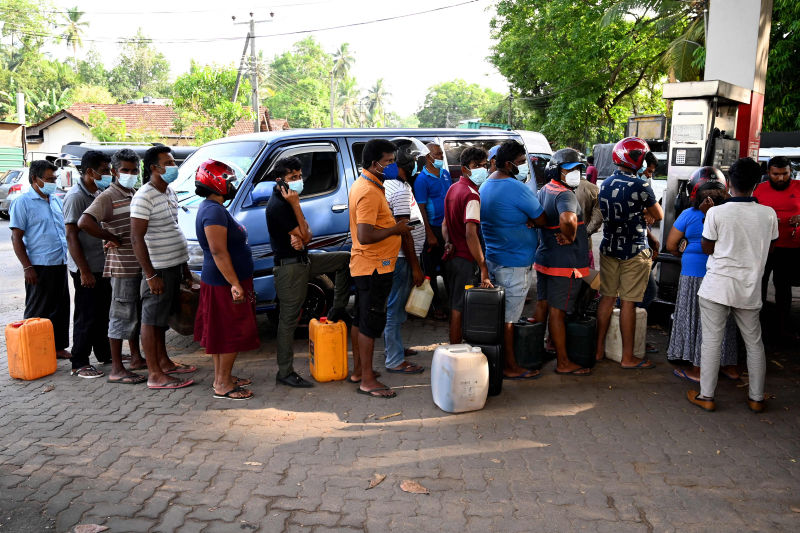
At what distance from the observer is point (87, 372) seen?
5562 millimetres

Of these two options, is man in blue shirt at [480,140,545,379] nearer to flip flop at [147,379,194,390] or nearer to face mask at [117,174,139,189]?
flip flop at [147,379,194,390]

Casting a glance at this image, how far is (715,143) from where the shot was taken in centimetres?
725

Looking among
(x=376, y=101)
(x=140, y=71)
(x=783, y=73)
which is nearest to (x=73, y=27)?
(x=140, y=71)

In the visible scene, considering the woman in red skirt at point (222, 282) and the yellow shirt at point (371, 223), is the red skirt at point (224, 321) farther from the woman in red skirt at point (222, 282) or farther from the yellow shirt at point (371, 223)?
the yellow shirt at point (371, 223)

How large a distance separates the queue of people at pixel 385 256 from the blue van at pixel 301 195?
77 cm

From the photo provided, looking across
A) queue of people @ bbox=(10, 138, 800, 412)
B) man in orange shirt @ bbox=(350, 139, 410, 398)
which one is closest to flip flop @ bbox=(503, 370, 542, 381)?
queue of people @ bbox=(10, 138, 800, 412)

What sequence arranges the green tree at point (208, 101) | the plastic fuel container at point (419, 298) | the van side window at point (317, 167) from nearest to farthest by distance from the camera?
the plastic fuel container at point (419, 298) → the van side window at point (317, 167) → the green tree at point (208, 101)

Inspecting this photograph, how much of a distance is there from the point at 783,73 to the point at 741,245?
11.4 m

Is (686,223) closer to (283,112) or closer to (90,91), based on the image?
(90,91)

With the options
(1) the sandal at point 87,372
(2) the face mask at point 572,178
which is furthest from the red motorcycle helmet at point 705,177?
(1) the sandal at point 87,372

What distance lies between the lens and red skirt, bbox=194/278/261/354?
4.82 metres

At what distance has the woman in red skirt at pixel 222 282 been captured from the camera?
465 cm

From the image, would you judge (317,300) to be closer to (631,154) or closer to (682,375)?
Answer: (631,154)

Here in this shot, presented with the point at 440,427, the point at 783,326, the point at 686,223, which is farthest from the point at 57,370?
the point at 783,326
